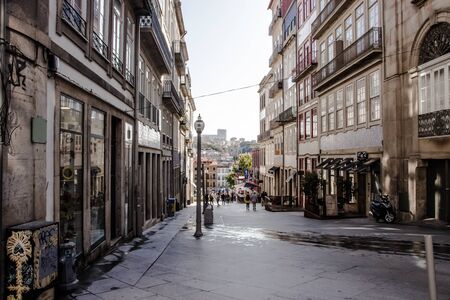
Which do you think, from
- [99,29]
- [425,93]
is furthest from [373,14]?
[99,29]

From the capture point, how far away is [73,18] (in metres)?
9.06

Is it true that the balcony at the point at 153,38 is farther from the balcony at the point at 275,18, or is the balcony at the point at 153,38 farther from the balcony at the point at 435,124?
the balcony at the point at 275,18

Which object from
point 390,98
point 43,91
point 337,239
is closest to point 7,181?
point 43,91

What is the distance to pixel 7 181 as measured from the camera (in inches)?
238

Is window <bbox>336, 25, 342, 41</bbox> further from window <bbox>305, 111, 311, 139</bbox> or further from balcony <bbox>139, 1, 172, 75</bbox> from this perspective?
balcony <bbox>139, 1, 172, 75</bbox>

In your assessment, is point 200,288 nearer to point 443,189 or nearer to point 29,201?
point 29,201

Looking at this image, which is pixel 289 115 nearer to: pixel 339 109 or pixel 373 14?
pixel 339 109

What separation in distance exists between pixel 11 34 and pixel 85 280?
4.47 m

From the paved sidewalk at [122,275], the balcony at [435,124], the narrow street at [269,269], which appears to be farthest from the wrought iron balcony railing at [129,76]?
the balcony at [435,124]

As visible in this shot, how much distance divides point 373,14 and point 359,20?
204 cm

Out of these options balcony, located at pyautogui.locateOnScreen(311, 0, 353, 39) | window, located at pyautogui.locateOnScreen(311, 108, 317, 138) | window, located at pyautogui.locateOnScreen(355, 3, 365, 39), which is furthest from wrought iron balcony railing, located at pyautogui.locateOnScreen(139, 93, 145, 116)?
window, located at pyautogui.locateOnScreen(311, 108, 317, 138)

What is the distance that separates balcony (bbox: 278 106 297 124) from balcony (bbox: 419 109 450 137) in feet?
71.1

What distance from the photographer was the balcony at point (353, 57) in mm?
20902

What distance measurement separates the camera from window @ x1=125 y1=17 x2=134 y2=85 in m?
15.1
